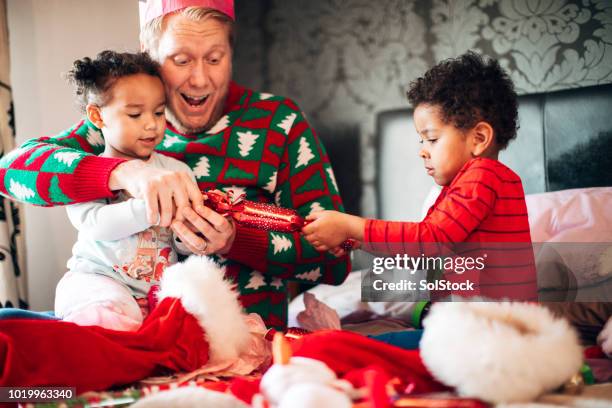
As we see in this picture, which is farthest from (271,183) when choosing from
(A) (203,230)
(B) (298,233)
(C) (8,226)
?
(C) (8,226)

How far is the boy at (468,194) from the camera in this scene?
1.26 meters

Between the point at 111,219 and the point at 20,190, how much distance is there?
24cm

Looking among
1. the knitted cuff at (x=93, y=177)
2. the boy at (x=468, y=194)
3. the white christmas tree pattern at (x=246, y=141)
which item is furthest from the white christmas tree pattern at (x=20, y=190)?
the boy at (x=468, y=194)

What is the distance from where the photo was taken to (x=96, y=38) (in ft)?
6.15

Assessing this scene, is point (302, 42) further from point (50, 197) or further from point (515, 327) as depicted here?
point (515, 327)

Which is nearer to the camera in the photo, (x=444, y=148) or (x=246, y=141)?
(x=444, y=148)

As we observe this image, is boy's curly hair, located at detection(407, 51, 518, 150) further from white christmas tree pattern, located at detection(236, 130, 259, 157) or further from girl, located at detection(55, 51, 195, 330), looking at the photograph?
girl, located at detection(55, 51, 195, 330)

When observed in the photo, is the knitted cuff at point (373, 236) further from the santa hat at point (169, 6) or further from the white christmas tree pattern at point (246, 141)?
the santa hat at point (169, 6)

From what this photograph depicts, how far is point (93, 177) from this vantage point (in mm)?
1311

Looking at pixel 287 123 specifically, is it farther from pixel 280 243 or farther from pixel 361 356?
pixel 361 356

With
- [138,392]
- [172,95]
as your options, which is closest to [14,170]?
[172,95]

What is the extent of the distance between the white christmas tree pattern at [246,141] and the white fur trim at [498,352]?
2.64 ft

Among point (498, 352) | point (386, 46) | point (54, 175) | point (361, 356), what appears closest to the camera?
point (498, 352)

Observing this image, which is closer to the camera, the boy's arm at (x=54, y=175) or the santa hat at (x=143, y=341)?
the santa hat at (x=143, y=341)
